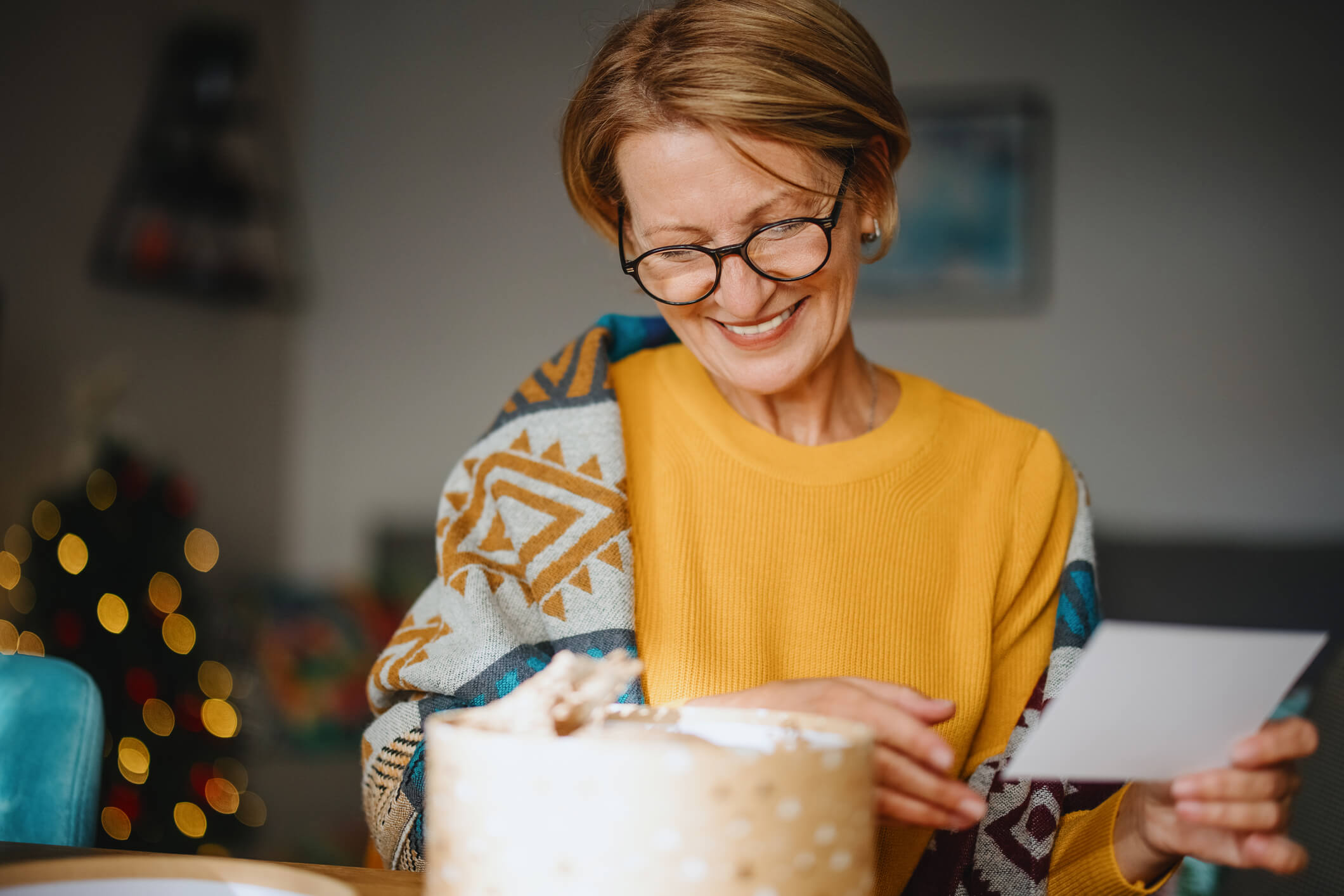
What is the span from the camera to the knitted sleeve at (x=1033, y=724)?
0.94m

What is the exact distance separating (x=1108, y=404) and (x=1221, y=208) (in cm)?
65

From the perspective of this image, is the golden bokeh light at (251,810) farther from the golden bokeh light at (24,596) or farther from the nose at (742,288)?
the nose at (742,288)

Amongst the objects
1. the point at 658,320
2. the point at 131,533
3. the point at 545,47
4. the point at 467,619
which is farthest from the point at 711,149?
the point at 545,47

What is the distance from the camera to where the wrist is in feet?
2.57

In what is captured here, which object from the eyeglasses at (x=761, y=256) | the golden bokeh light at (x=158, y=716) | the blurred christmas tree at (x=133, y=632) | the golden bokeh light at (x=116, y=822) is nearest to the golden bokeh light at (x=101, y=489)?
the blurred christmas tree at (x=133, y=632)

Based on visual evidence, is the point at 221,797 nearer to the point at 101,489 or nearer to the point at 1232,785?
the point at 101,489

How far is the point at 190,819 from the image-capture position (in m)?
2.58

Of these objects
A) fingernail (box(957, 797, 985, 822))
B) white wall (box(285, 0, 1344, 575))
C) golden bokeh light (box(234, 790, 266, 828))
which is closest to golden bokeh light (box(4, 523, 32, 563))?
golden bokeh light (box(234, 790, 266, 828))

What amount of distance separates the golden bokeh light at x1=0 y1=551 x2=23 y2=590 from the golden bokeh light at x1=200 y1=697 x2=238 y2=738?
526 mm

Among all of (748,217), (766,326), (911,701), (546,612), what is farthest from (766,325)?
(911,701)

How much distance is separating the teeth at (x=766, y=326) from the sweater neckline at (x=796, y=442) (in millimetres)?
143

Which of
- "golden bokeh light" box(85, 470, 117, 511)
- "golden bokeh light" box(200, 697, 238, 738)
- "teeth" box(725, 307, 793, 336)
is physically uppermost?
"teeth" box(725, 307, 793, 336)

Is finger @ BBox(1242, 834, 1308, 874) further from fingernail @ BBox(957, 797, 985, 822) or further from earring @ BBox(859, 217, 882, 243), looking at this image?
earring @ BBox(859, 217, 882, 243)

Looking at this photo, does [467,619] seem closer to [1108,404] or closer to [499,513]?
[499,513]
